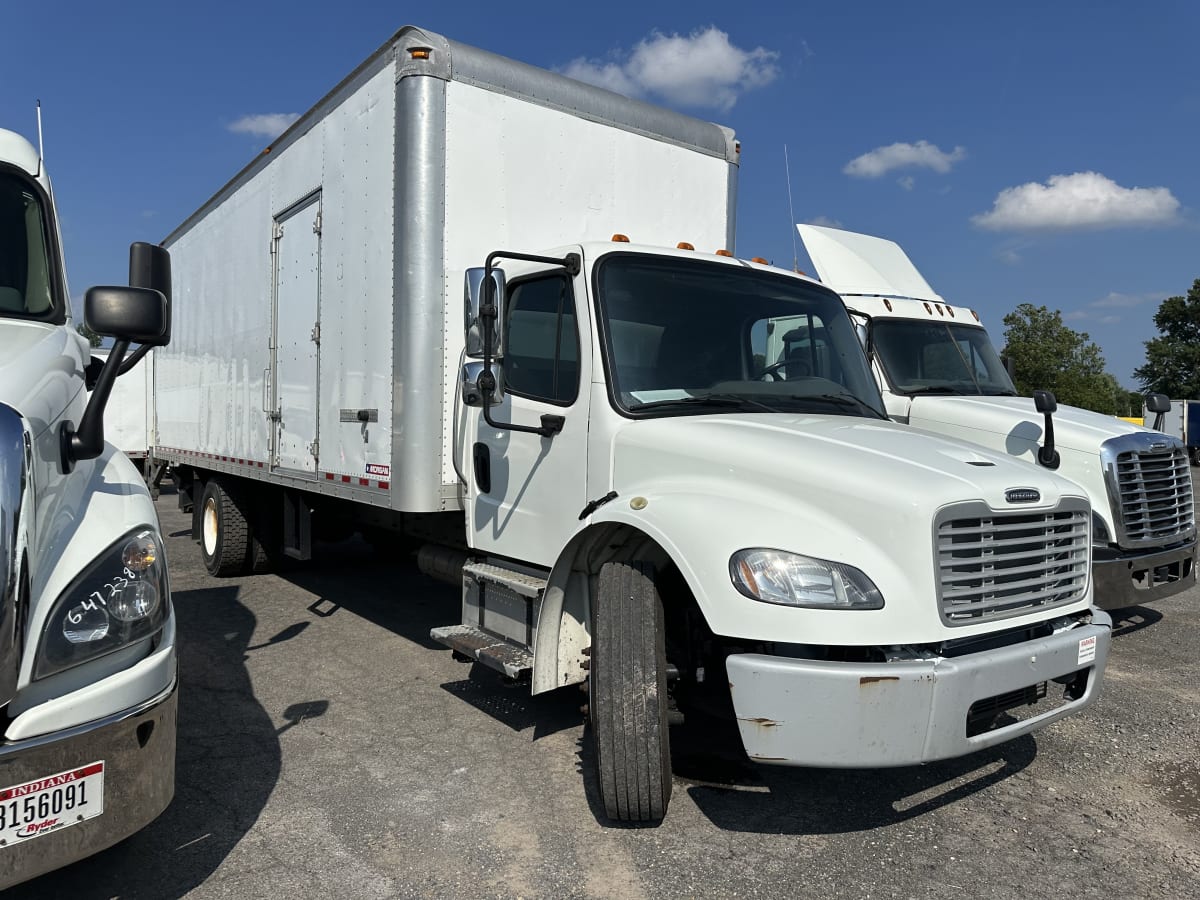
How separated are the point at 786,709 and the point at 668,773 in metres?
0.69

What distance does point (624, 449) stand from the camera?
3.90 m

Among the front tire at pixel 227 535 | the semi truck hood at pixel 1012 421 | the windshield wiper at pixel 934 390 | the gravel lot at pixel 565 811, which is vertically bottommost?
the gravel lot at pixel 565 811

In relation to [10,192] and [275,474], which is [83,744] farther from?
[275,474]

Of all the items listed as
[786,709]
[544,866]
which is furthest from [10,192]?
[786,709]

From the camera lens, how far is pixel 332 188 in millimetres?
5887

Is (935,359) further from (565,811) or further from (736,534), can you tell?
(565,811)

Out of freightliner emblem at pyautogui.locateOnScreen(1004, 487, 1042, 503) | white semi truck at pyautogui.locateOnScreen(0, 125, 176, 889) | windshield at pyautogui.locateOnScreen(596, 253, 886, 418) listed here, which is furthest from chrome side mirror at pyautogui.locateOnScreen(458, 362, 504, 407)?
freightliner emblem at pyautogui.locateOnScreen(1004, 487, 1042, 503)

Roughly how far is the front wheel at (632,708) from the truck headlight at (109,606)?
1.57m

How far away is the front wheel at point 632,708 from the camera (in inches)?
132

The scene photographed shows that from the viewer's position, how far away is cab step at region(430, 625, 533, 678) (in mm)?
4098

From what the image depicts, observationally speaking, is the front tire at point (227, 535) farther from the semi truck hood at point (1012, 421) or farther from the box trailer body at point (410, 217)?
the semi truck hood at point (1012, 421)

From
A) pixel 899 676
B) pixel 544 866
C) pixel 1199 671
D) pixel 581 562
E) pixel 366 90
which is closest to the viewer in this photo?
pixel 899 676

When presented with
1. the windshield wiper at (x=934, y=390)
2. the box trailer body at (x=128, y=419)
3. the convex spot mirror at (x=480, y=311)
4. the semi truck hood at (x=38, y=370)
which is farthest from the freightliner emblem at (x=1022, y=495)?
the box trailer body at (x=128, y=419)

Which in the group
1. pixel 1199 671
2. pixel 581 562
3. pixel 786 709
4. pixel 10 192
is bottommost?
pixel 1199 671
